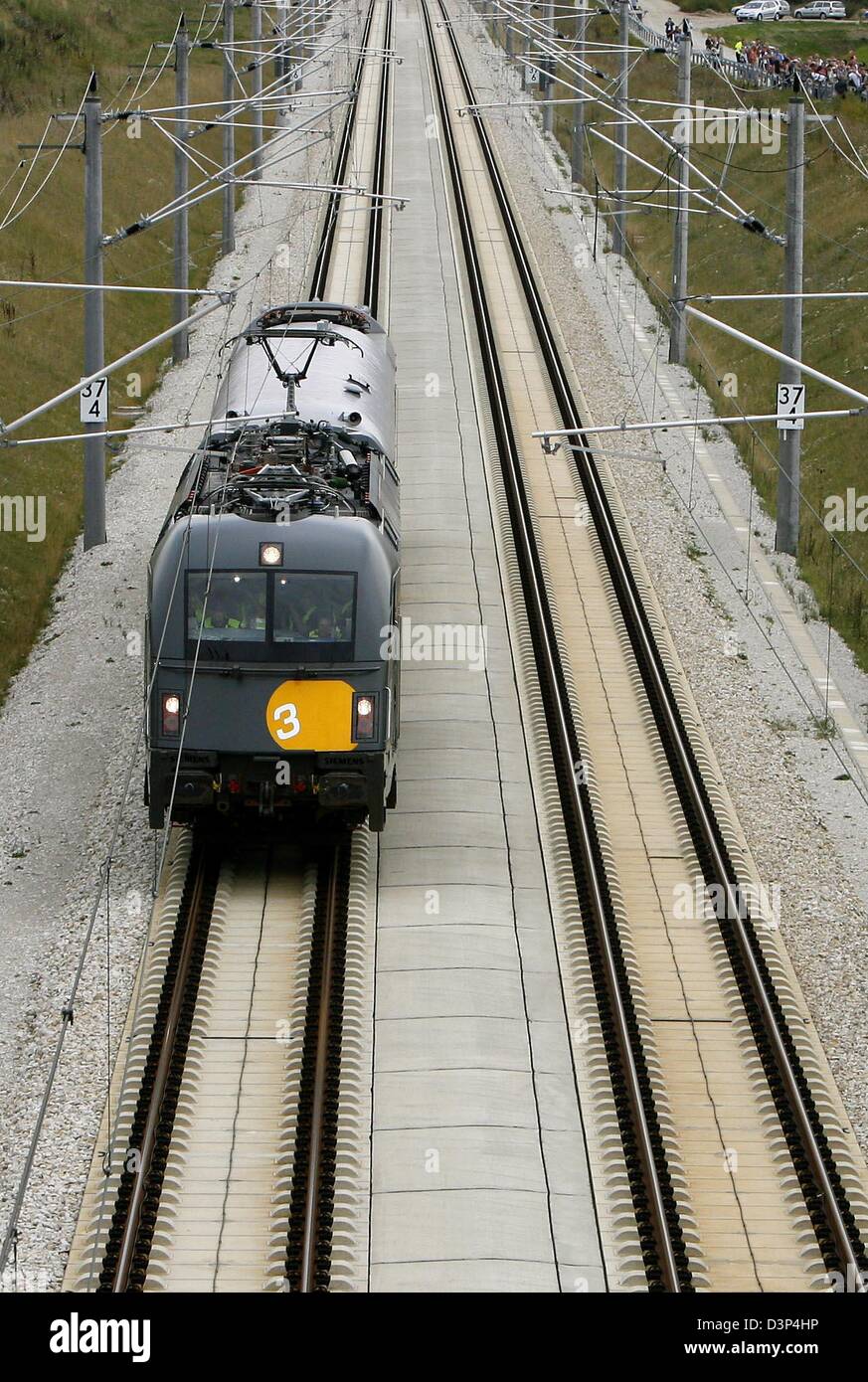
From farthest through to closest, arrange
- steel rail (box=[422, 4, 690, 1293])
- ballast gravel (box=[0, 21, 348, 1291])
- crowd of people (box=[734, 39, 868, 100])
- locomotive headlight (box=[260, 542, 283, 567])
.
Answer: crowd of people (box=[734, 39, 868, 100]) → locomotive headlight (box=[260, 542, 283, 567]) → ballast gravel (box=[0, 21, 348, 1291]) → steel rail (box=[422, 4, 690, 1293])

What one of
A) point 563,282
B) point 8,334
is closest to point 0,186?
point 8,334

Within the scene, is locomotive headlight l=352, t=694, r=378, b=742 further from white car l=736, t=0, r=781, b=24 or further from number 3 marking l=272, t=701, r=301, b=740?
white car l=736, t=0, r=781, b=24

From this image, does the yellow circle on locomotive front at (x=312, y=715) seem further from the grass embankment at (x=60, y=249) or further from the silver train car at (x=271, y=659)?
the grass embankment at (x=60, y=249)

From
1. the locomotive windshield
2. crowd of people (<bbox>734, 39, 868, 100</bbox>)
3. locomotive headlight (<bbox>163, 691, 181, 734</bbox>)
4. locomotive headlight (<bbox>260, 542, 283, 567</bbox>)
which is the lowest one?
locomotive headlight (<bbox>163, 691, 181, 734</bbox>)

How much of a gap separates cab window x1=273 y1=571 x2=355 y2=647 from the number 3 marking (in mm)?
716

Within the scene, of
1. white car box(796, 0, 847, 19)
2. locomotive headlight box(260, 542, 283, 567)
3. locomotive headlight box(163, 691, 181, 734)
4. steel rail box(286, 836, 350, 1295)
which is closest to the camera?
steel rail box(286, 836, 350, 1295)

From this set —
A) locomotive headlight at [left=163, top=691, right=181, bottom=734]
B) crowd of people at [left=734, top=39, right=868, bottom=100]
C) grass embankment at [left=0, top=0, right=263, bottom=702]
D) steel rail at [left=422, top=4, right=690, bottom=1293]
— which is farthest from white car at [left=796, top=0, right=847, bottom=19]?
locomotive headlight at [left=163, top=691, right=181, bottom=734]

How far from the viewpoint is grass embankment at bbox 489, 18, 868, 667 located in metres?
34.3

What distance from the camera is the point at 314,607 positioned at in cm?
2080

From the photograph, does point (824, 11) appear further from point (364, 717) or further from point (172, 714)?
point (172, 714)

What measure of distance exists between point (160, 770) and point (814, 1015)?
7.05m

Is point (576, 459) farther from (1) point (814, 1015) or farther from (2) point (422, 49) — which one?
(2) point (422, 49)

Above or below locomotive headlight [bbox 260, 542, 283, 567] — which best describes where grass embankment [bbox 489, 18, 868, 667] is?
above

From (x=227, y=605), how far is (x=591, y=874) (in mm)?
4954
